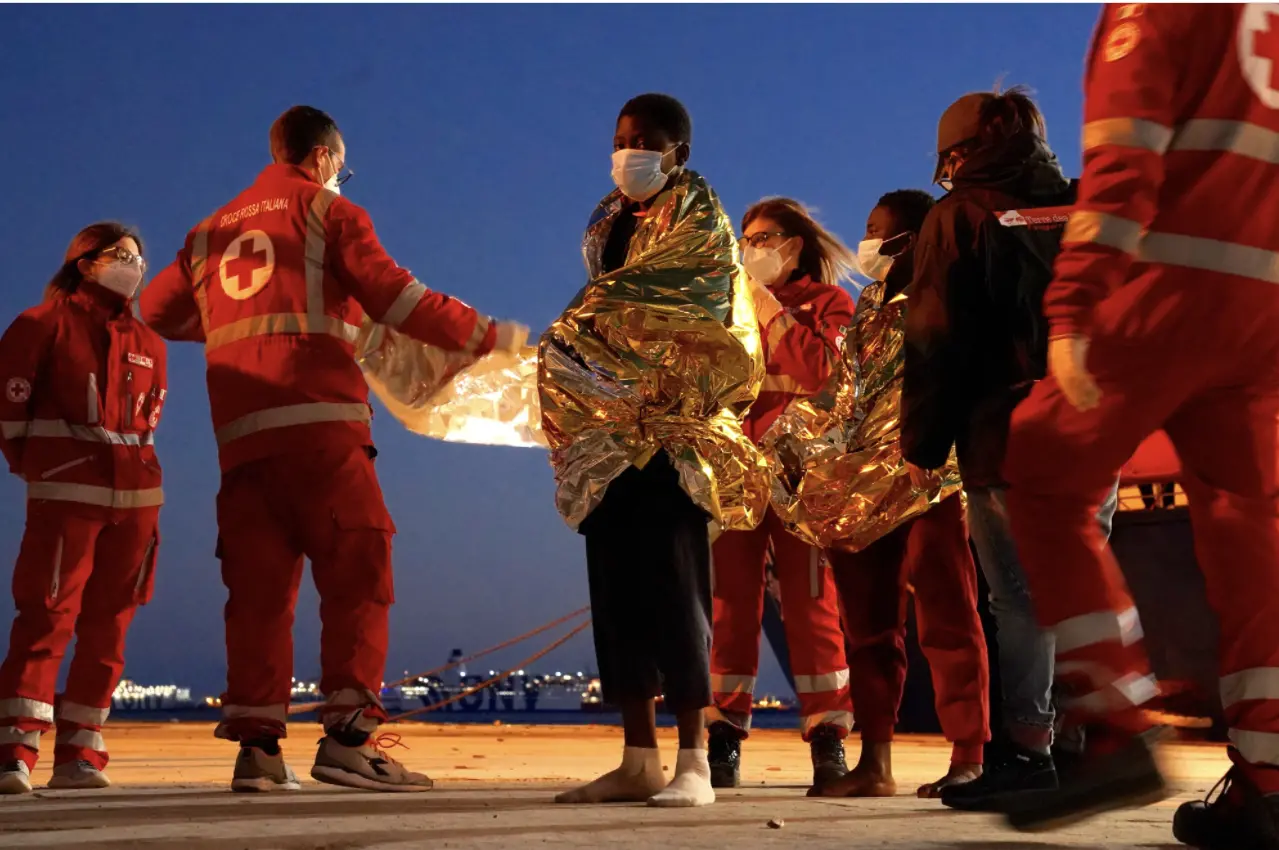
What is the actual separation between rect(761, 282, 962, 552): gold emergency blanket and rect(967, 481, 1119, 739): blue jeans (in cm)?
62

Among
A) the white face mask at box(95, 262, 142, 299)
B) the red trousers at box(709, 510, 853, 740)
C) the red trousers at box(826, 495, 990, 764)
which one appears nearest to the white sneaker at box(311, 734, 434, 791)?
the red trousers at box(709, 510, 853, 740)

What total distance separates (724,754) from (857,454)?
1.30 m

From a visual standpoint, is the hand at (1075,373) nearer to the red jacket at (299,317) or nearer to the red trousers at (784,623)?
the red jacket at (299,317)

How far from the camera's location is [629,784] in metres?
3.77

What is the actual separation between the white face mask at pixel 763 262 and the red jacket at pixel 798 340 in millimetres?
85

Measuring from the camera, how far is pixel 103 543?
16.9ft

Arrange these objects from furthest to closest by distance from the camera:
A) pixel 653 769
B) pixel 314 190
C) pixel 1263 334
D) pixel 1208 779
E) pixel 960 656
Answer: pixel 1208 779 < pixel 314 190 < pixel 960 656 < pixel 653 769 < pixel 1263 334

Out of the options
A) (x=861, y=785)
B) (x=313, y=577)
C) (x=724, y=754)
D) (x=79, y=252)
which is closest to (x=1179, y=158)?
(x=861, y=785)

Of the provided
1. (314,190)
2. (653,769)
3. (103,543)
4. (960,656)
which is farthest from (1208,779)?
(103,543)

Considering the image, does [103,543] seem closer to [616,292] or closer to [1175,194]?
[616,292]

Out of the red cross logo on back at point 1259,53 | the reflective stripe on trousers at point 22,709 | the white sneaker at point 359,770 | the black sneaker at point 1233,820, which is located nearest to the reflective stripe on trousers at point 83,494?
the reflective stripe on trousers at point 22,709

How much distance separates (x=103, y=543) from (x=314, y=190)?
169cm

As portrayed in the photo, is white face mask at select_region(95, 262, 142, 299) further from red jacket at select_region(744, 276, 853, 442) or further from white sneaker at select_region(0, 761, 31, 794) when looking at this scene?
red jacket at select_region(744, 276, 853, 442)

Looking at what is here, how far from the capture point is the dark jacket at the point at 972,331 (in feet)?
11.3
